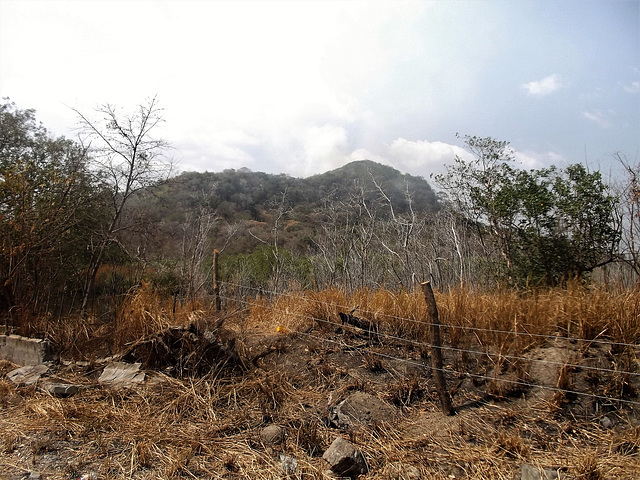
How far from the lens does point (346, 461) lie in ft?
10.7

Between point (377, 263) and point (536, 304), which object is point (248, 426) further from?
point (377, 263)

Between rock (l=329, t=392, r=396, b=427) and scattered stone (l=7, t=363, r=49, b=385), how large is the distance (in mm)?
3658

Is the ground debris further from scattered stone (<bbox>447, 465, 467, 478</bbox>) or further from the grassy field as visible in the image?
scattered stone (<bbox>447, 465, 467, 478</bbox>)

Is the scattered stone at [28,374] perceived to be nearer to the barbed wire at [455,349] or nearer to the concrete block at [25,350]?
the concrete block at [25,350]

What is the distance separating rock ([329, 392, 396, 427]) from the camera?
13.4 ft

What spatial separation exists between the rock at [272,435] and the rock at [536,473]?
1968 millimetres

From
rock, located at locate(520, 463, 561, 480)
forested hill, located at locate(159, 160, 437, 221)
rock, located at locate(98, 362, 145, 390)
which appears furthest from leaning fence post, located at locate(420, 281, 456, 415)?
forested hill, located at locate(159, 160, 437, 221)

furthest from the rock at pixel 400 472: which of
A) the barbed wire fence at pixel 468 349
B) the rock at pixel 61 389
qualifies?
the rock at pixel 61 389

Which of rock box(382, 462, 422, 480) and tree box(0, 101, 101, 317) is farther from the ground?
tree box(0, 101, 101, 317)

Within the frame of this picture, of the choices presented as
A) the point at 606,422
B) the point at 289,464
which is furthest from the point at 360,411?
the point at 606,422

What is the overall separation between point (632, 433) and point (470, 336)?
6.45ft

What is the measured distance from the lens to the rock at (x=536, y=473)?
2889 millimetres

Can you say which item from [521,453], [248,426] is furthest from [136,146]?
[521,453]

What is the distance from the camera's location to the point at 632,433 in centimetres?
341
